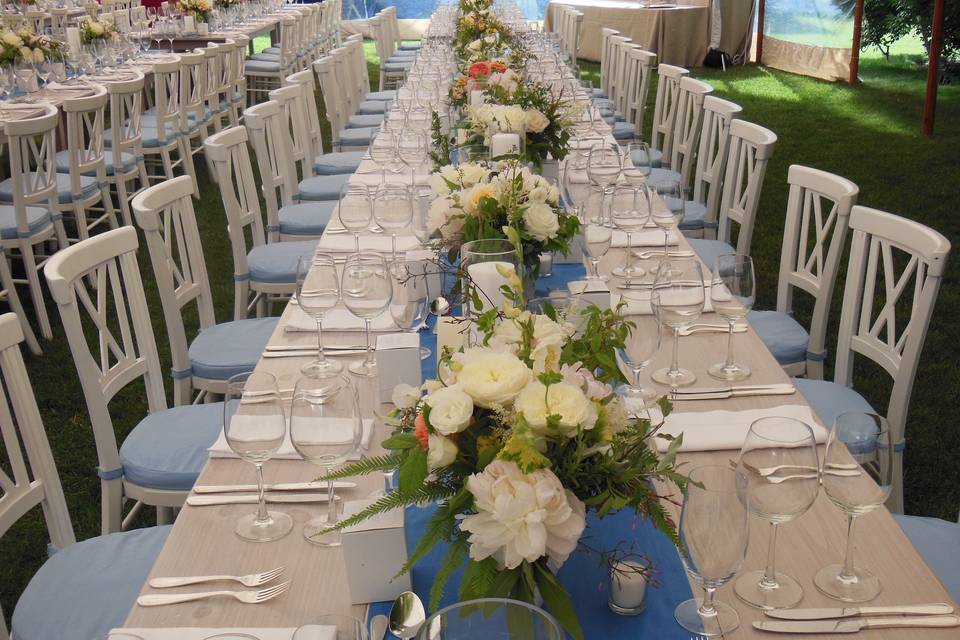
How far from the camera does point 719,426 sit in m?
1.86

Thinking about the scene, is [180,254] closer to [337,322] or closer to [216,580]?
[337,322]

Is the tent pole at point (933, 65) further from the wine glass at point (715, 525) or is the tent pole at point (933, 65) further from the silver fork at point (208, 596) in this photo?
the silver fork at point (208, 596)

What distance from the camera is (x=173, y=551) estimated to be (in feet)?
5.08

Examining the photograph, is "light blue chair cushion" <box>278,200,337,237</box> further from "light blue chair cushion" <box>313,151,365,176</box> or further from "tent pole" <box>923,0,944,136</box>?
"tent pole" <box>923,0,944,136</box>

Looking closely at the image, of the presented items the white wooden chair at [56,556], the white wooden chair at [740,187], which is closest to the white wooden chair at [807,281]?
the white wooden chair at [740,187]

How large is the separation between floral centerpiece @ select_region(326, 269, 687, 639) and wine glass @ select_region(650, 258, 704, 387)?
740 mm

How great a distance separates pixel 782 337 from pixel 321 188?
275 centimetres

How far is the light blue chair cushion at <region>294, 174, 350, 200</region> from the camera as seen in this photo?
197 inches

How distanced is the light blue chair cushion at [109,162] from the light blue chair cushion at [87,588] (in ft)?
12.8

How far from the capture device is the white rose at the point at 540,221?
2.23 m

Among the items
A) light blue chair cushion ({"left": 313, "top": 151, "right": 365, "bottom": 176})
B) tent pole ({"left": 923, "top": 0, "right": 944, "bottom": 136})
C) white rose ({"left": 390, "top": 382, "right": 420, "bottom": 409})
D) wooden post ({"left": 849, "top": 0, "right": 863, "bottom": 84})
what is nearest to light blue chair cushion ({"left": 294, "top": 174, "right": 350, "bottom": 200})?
light blue chair cushion ({"left": 313, "top": 151, "right": 365, "bottom": 176})

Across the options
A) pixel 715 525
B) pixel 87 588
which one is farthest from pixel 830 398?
pixel 87 588

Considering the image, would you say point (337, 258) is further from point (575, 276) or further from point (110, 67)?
point (110, 67)

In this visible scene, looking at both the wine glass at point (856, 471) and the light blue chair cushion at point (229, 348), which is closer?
the wine glass at point (856, 471)
